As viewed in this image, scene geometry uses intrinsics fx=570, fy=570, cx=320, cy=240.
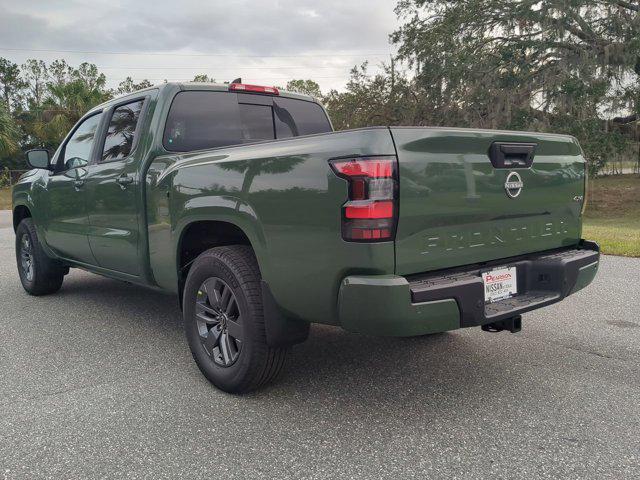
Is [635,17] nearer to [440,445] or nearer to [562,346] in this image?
[562,346]

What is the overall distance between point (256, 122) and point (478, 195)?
6.85 ft

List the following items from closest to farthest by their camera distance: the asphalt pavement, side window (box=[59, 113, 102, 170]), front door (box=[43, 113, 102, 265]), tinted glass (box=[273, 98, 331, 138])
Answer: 1. the asphalt pavement
2. tinted glass (box=[273, 98, 331, 138])
3. front door (box=[43, 113, 102, 265])
4. side window (box=[59, 113, 102, 170])

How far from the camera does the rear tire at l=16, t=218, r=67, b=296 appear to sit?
5801 millimetres

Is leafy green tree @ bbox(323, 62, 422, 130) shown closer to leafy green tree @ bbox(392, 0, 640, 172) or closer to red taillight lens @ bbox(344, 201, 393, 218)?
leafy green tree @ bbox(392, 0, 640, 172)

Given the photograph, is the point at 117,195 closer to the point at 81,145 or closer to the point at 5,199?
the point at 81,145

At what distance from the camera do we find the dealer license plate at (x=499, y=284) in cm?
A: 291

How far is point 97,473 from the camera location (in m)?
2.45

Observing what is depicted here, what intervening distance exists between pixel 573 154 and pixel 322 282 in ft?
6.24

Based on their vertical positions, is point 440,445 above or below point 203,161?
below

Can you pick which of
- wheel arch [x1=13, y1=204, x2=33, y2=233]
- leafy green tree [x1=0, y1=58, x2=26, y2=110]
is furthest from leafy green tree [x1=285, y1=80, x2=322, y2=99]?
wheel arch [x1=13, y1=204, x2=33, y2=233]

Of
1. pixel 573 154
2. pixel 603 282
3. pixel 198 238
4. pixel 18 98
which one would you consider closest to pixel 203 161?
pixel 198 238

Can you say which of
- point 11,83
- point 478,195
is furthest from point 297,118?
point 11,83

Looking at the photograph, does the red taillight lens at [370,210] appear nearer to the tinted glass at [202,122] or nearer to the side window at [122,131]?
the tinted glass at [202,122]

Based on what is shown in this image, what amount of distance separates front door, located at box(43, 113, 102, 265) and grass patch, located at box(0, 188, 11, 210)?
70.4ft
